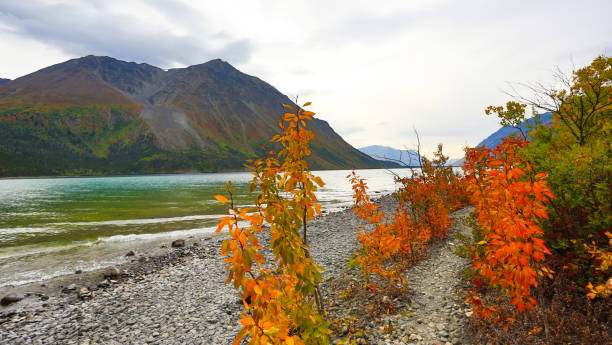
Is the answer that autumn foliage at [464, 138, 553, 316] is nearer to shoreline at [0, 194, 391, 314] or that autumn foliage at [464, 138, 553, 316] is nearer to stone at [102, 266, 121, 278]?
shoreline at [0, 194, 391, 314]

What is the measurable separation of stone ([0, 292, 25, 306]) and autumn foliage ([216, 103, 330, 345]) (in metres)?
14.5

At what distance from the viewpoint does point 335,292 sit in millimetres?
8875

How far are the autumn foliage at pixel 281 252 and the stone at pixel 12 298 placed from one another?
14.5 metres

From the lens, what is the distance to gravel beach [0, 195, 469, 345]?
656 cm

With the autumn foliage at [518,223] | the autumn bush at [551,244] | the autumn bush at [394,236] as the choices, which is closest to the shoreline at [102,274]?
the autumn bush at [394,236]

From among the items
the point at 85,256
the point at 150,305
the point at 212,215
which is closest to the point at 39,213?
the point at 212,215

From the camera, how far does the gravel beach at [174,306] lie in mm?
6562

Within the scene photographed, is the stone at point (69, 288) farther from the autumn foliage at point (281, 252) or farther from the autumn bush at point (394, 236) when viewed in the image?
the autumn foliage at point (281, 252)

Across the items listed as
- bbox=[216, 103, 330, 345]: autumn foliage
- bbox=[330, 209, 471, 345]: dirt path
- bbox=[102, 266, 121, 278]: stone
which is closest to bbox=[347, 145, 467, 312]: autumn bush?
bbox=[330, 209, 471, 345]: dirt path

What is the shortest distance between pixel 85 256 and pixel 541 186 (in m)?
23.9

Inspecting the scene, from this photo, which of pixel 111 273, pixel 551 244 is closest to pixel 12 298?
pixel 111 273

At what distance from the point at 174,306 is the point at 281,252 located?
875cm

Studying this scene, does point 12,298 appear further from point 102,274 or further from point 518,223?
point 518,223

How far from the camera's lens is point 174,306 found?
10.0m
